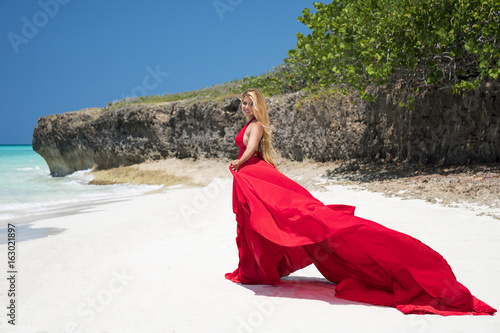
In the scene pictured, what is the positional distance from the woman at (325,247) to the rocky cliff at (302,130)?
322 inches

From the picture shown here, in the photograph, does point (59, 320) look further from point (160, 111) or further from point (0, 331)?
point (160, 111)

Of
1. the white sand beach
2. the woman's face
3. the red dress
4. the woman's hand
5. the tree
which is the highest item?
the tree

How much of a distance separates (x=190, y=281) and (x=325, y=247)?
1511 millimetres

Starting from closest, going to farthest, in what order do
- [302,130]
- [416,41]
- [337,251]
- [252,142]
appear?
1. [337,251]
2. [252,142]
3. [416,41]
4. [302,130]

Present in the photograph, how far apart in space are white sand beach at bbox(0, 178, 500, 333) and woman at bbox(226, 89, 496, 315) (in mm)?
162

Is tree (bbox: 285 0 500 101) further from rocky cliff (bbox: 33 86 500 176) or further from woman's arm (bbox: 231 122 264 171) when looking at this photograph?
woman's arm (bbox: 231 122 264 171)

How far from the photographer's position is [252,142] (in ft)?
13.6

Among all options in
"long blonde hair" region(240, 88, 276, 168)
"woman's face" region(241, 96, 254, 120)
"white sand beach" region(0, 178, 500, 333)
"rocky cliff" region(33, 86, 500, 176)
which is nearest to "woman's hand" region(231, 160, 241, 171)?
"long blonde hair" region(240, 88, 276, 168)

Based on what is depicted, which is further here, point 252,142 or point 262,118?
point 262,118

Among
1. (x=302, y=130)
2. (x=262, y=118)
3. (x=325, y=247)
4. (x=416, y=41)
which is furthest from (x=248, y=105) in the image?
(x=302, y=130)

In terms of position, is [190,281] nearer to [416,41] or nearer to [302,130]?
[416,41]

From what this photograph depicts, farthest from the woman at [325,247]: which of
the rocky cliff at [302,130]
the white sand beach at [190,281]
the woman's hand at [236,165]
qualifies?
the rocky cliff at [302,130]

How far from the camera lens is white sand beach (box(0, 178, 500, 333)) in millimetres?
3111

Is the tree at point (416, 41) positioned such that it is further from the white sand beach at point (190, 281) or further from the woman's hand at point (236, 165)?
the woman's hand at point (236, 165)
